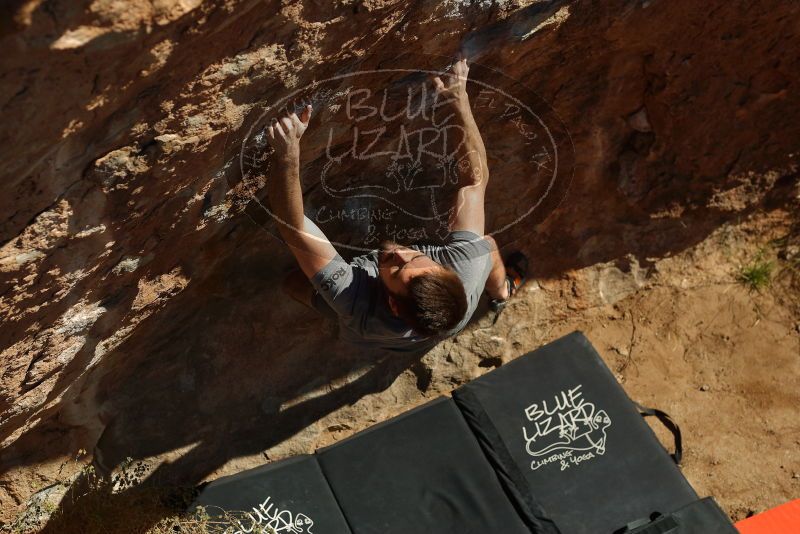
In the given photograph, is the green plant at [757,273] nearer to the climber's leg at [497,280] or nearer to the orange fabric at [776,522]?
the orange fabric at [776,522]

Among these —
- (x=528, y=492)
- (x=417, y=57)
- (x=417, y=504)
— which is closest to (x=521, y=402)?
(x=528, y=492)

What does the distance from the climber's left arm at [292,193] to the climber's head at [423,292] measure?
242mm

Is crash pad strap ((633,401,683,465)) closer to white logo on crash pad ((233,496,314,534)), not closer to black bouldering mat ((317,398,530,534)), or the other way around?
black bouldering mat ((317,398,530,534))

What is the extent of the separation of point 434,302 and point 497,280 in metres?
0.97

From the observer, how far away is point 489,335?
12.4 ft

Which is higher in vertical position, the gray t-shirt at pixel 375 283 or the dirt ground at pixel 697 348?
the gray t-shirt at pixel 375 283

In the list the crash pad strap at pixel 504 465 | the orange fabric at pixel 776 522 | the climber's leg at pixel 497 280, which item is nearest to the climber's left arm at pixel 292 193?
the climber's leg at pixel 497 280

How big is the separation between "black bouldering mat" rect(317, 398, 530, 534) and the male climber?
56cm

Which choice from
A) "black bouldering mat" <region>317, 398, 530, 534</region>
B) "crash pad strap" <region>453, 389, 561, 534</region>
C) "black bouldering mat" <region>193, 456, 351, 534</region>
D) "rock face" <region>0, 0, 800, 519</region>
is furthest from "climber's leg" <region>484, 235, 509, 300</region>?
"black bouldering mat" <region>193, 456, 351, 534</region>

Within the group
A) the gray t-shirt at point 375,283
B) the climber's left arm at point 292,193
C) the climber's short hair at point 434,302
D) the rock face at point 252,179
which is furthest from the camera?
the gray t-shirt at point 375,283

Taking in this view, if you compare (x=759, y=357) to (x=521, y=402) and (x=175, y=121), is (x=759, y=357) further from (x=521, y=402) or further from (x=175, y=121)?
(x=175, y=121)

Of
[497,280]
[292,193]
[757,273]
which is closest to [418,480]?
[497,280]

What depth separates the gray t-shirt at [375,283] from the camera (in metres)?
2.68

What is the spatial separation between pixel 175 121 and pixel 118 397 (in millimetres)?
1684
